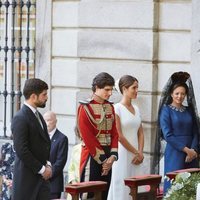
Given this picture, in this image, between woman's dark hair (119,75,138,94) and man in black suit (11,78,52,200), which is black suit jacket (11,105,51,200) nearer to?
man in black suit (11,78,52,200)

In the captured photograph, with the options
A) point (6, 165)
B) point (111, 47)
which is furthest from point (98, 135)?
point (111, 47)

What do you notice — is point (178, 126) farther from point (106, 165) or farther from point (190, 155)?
point (106, 165)

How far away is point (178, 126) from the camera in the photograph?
13242 mm

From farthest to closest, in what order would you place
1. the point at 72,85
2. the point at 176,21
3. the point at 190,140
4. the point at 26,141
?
the point at 72,85 < the point at 176,21 < the point at 190,140 < the point at 26,141

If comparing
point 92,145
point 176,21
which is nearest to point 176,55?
point 176,21

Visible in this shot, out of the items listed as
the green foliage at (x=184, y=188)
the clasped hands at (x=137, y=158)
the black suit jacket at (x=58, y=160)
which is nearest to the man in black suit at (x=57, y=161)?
the black suit jacket at (x=58, y=160)

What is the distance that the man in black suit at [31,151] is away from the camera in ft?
37.0

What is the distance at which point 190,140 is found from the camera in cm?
1335

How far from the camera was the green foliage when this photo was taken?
355 inches

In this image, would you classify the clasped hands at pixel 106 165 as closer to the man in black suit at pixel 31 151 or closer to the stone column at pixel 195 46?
the man in black suit at pixel 31 151

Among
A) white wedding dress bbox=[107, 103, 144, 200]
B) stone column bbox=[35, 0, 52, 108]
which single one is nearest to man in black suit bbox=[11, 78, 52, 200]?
white wedding dress bbox=[107, 103, 144, 200]

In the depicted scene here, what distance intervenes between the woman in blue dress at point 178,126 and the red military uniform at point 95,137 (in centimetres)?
125

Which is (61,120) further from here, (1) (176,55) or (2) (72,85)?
(1) (176,55)

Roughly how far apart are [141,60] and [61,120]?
1492 millimetres
